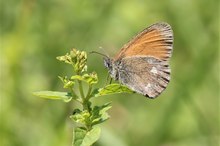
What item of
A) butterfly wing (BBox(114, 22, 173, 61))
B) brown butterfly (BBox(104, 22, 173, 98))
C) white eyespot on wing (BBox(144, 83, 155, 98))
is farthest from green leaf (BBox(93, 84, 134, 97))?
butterfly wing (BBox(114, 22, 173, 61))

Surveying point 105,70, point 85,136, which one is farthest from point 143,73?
point 105,70

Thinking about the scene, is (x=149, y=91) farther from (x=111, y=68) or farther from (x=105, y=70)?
(x=105, y=70)

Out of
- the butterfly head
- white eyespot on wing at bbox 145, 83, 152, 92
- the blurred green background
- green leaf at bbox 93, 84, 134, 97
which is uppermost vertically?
green leaf at bbox 93, 84, 134, 97

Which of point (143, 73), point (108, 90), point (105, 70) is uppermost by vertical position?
point (108, 90)

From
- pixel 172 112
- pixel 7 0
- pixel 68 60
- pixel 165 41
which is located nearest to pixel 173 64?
pixel 172 112

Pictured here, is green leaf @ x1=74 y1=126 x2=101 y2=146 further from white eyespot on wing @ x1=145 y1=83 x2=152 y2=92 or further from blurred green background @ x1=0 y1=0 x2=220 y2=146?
blurred green background @ x1=0 y1=0 x2=220 y2=146

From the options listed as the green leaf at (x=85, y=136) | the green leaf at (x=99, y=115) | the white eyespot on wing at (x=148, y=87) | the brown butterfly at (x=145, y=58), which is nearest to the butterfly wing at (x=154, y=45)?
the brown butterfly at (x=145, y=58)
